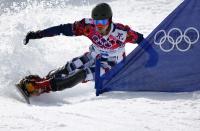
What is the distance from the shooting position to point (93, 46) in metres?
7.10

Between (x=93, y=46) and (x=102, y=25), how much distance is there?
0.62m

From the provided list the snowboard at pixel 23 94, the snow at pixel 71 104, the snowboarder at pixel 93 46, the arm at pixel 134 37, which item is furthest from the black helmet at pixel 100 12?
the snowboard at pixel 23 94

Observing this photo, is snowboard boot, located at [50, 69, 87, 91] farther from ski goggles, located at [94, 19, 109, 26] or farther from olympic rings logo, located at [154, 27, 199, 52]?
olympic rings logo, located at [154, 27, 199, 52]

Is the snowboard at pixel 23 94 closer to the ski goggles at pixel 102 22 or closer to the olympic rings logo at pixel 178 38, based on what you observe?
the ski goggles at pixel 102 22

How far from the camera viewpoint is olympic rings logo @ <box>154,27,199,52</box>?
5832 millimetres

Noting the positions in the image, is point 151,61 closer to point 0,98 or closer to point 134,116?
point 134,116

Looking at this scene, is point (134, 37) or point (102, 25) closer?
point (102, 25)

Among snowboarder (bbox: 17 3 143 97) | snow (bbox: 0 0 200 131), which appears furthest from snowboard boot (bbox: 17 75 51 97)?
snow (bbox: 0 0 200 131)

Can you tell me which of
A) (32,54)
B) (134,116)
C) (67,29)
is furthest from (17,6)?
(134,116)

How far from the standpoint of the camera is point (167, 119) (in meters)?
4.59

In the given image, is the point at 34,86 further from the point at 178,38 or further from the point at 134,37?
the point at 178,38

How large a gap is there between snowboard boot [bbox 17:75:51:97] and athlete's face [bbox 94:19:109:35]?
3.74 feet

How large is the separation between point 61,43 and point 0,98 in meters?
5.01

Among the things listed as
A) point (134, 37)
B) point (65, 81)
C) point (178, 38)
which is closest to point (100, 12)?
point (134, 37)
